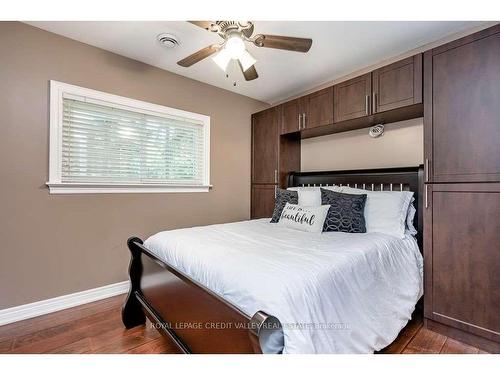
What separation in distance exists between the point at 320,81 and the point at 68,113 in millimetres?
2860

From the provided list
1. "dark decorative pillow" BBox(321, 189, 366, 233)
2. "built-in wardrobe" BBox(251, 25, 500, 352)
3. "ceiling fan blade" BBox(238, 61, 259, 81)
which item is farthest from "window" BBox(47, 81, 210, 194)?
"built-in wardrobe" BBox(251, 25, 500, 352)

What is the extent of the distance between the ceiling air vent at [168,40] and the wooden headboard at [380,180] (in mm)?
2156

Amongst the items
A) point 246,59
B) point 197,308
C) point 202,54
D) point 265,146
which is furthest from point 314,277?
point 265,146

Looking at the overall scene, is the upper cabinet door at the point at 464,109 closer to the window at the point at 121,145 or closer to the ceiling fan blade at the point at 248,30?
the ceiling fan blade at the point at 248,30

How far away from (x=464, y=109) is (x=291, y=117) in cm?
181

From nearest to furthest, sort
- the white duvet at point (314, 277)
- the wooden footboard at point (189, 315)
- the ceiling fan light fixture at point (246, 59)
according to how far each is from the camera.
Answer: the wooden footboard at point (189, 315)
the white duvet at point (314, 277)
the ceiling fan light fixture at point (246, 59)

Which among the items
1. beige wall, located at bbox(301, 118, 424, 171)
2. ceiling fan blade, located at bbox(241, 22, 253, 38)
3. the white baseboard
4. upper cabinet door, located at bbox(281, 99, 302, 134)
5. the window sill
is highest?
ceiling fan blade, located at bbox(241, 22, 253, 38)

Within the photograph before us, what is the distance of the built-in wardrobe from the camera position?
174 cm

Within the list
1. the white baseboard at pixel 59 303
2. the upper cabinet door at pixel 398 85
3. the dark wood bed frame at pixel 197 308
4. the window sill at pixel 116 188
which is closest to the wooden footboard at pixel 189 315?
the dark wood bed frame at pixel 197 308

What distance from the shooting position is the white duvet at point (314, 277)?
1.09 metres

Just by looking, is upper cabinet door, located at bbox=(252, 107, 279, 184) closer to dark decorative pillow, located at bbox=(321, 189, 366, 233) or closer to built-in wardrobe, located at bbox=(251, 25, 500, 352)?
dark decorative pillow, located at bbox=(321, 189, 366, 233)

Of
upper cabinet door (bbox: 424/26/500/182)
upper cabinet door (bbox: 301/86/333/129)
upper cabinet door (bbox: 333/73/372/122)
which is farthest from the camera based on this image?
upper cabinet door (bbox: 301/86/333/129)

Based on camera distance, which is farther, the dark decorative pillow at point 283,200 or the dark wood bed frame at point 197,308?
the dark decorative pillow at point 283,200

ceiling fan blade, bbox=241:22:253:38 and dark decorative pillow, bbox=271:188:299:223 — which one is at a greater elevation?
ceiling fan blade, bbox=241:22:253:38
